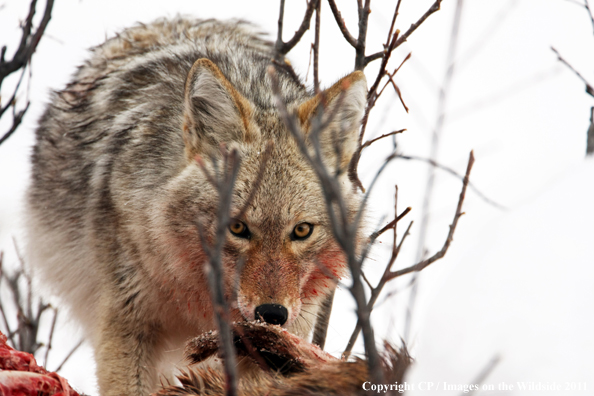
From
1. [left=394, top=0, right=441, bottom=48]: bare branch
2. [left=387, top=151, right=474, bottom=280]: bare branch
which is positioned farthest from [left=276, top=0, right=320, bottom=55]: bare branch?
[left=387, top=151, right=474, bottom=280]: bare branch

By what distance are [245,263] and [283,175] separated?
63 cm

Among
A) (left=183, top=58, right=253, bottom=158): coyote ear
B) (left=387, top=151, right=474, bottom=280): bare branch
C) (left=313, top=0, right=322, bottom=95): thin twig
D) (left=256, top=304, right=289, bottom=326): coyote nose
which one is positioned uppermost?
(left=313, top=0, right=322, bottom=95): thin twig

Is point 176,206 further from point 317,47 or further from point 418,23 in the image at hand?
point 418,23

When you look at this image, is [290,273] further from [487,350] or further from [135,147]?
[487,350]

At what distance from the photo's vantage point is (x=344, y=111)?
14.5 ft

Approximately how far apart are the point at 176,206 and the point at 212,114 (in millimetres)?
660

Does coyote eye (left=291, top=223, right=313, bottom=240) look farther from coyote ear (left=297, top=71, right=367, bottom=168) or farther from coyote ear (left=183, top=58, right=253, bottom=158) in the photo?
coyote ear (left=183, top=58, right=253, bottom=158)

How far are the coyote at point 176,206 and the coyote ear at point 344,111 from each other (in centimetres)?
1

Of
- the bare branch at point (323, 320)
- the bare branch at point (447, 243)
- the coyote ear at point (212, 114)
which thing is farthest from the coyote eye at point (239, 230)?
the bare branch at point (323, 320)

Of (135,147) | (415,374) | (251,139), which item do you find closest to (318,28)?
(251,139)

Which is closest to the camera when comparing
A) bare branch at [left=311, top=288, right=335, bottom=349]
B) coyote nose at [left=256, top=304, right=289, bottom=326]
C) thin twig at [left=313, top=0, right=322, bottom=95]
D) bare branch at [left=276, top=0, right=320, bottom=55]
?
coyote nose at [left=256, top=304, right=289, bottom=326]

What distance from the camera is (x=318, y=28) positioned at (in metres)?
4.54

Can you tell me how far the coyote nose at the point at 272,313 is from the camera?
→ 3.60 metres

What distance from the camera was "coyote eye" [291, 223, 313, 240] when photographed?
4.02 metres
